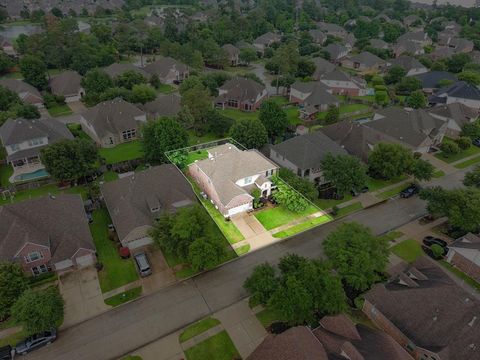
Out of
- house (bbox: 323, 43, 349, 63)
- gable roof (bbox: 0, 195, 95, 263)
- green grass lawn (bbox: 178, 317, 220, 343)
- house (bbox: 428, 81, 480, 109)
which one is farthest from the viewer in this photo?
house (bbox: 323, 43, 349, 63)

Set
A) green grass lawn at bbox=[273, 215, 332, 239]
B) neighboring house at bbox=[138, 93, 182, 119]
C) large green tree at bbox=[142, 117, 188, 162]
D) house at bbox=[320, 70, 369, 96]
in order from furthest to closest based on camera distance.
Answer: house at bbox=[320, 70, 369, 96]
neighboring house at bbox=[138, 93, 182, 119]
large green tree at bbox=[142, 117, 188, 162]
green grass lawn at bbox=[273, 215, 332, 239]

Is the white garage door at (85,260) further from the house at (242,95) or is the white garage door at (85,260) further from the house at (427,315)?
the house at (242,95)

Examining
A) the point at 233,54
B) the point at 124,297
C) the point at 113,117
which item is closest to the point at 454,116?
the point at 113,117

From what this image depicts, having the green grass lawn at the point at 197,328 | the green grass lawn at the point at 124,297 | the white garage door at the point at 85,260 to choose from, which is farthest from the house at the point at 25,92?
the green grass lawn at the point at 197,328

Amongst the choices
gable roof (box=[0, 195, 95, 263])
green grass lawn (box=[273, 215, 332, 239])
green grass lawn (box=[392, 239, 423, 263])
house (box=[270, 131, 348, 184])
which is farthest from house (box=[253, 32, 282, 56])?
green grass lawn (box=[273, 215, 332, 239])

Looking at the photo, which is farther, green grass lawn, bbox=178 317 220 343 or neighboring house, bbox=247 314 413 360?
green grass lawn, bbox=178 317 220 343

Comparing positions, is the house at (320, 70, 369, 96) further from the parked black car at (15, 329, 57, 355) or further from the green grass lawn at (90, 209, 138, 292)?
the parked black car at (15, 329, 57, 355)

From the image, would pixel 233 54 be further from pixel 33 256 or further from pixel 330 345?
pixel 330 345
